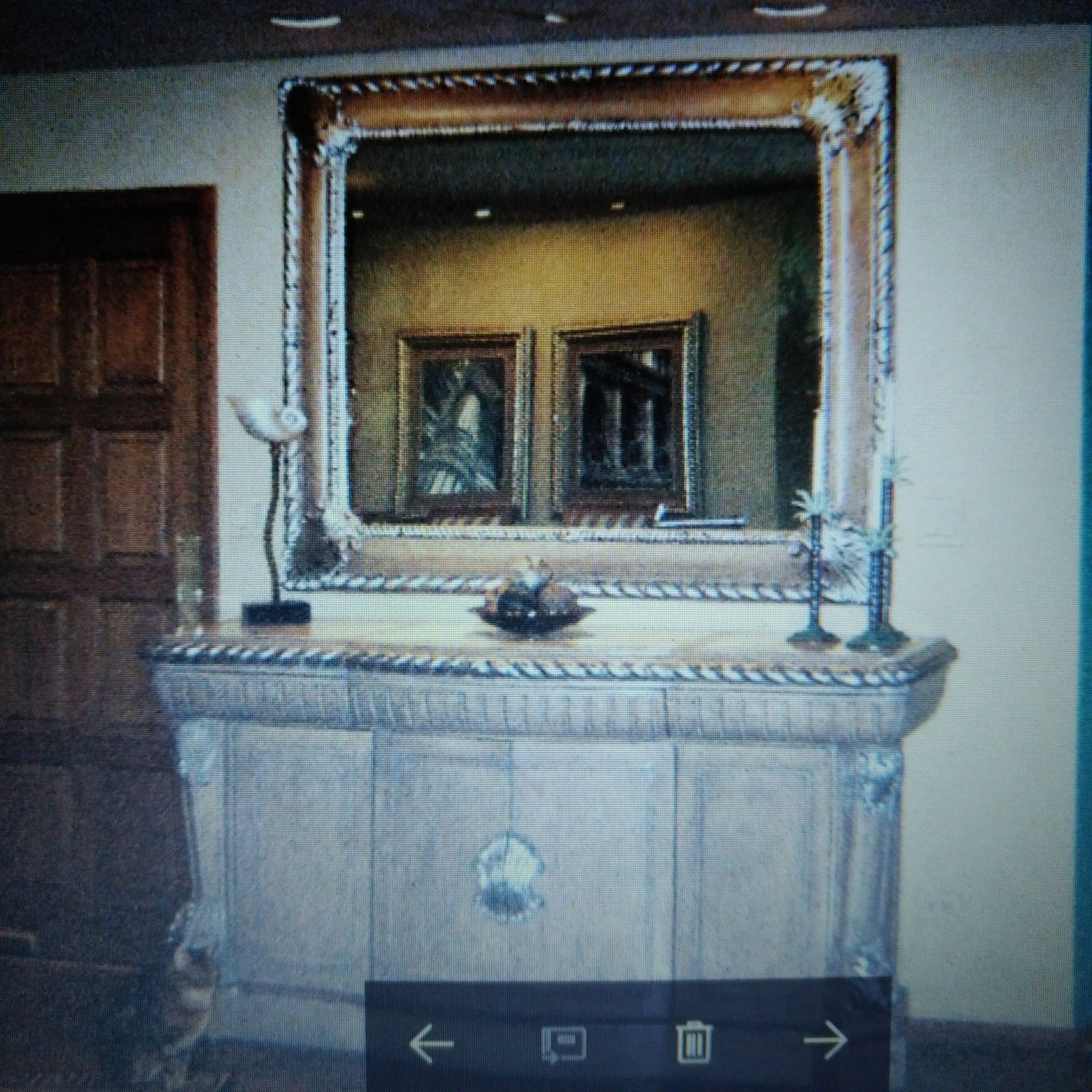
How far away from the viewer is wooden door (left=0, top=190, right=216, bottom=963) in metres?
1.84

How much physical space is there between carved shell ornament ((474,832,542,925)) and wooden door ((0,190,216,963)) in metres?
0.80

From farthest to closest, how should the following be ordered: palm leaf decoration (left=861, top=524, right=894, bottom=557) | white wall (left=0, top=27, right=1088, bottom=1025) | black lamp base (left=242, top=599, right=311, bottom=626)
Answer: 1. black lamp base (left=242, top=599, right=311, bottom=626)
2. white wall (left=0, top=27, right=1088, bottom=1025)
3. palm leaf decoration (left=861, top=524, right=894, bottom=557)

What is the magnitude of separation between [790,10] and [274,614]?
55.8 inches

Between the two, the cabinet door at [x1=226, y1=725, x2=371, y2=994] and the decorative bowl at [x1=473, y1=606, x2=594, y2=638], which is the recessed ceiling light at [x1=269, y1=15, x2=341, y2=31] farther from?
the cabinet door at [x1=226, y1=725, x2=371, y2=994]

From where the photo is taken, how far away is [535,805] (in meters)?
1.43

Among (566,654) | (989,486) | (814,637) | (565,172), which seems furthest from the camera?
(565,172)

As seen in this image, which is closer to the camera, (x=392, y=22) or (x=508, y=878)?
(x=508, y=878)

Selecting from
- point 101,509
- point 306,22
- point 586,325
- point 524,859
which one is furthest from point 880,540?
point 101,509

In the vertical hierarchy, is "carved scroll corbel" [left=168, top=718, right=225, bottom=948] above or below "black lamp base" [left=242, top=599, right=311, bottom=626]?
below

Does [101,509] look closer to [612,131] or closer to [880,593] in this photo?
[612,131]

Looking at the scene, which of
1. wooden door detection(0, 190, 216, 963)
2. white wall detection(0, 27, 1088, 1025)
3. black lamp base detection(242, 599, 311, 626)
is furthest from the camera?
wooden door detection(0, 190, 216, 963)

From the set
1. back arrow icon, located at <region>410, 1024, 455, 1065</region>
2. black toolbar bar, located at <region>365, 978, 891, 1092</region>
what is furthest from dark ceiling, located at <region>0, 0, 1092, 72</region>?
back arrow icon, located at <region>410, 1024, 455, 1065</region>

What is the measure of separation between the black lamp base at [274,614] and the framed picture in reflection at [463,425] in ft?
0.91

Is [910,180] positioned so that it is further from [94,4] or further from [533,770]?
[94,4]
